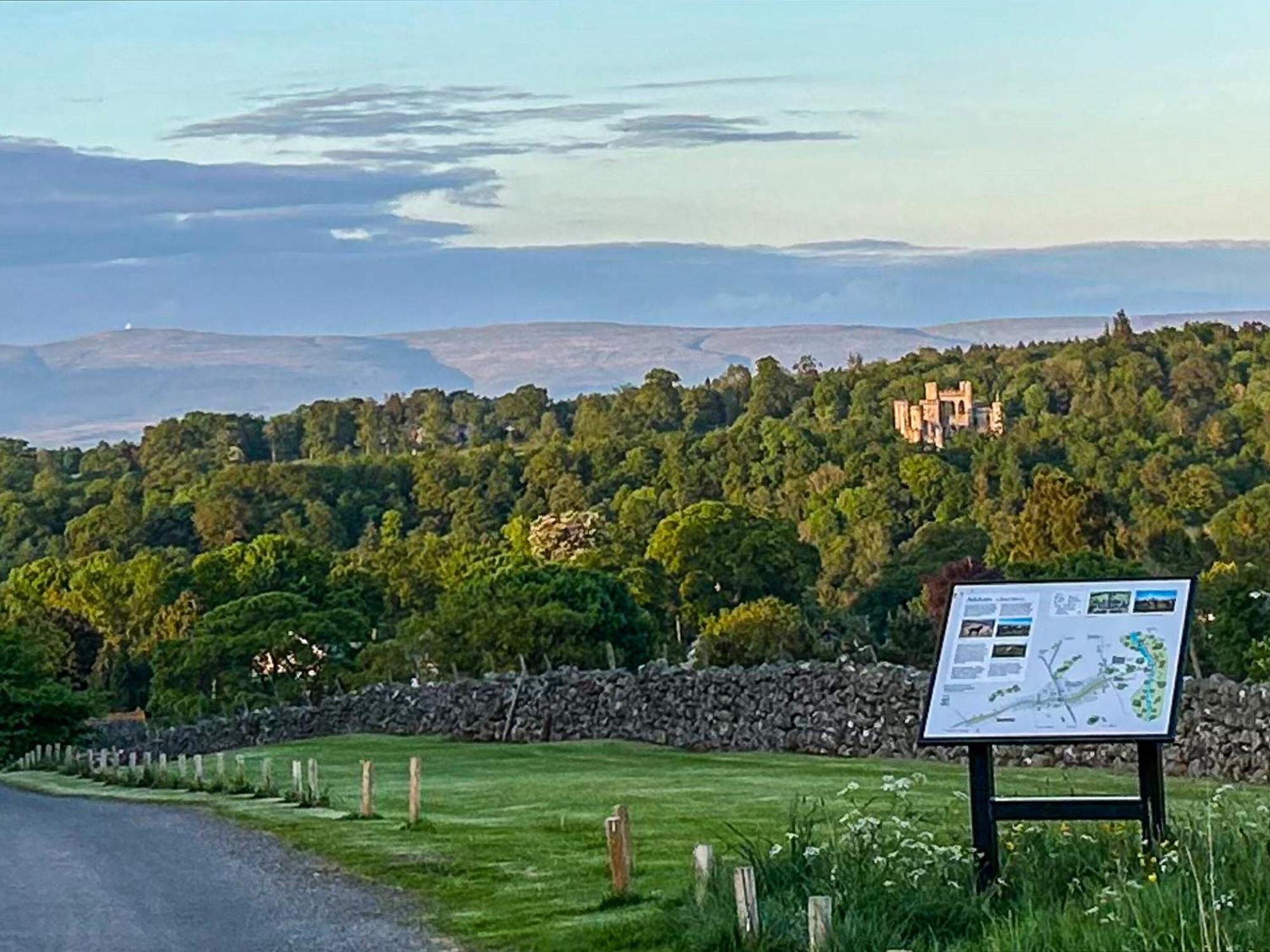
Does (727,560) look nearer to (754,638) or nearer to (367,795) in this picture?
(754,638)

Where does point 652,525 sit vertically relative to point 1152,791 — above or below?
above

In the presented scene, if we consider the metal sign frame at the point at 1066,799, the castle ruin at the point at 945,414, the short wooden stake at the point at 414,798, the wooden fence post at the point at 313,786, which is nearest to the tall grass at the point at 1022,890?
the metal sign frame at the point at 1066,799

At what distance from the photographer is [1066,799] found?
13.7m

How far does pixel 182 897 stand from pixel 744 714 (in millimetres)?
21850

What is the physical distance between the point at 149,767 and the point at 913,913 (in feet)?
91.2

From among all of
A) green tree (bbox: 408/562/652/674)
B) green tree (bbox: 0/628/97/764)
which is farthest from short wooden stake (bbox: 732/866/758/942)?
green tree (bbox: 0/628/97/764)

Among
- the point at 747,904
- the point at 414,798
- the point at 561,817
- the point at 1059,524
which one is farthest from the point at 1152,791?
the point at 1059,524

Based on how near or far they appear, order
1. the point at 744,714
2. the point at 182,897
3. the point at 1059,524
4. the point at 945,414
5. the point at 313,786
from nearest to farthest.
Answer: the point at 182,897 < the point at 313,786 < the point at 744,714 < the point at 1059,524 < the point at 945,414

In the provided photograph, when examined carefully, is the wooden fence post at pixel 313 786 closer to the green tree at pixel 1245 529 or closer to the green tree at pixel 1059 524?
the green tree at pixel 1245 529

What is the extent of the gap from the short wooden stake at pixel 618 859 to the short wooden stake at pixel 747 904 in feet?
9.90

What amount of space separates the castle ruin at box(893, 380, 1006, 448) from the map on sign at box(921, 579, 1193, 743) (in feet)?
425

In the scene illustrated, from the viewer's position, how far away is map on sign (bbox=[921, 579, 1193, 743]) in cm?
1322

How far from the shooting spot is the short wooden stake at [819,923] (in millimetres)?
11781

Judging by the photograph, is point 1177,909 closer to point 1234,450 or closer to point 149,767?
point 149,767
